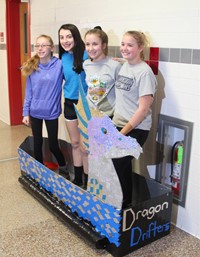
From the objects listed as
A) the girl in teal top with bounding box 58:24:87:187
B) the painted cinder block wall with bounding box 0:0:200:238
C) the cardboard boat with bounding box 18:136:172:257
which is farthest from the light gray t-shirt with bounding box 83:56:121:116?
the cardboard boat with bounding box 18:136:172:257

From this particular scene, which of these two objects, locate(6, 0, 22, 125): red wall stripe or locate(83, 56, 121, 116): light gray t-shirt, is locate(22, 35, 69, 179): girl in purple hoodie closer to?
locate(83, 56, 121, 116): light gray t-shirt

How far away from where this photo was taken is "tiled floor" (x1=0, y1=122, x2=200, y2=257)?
214 centimetres

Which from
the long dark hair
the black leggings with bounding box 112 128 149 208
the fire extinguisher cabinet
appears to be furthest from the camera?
the long dark hair

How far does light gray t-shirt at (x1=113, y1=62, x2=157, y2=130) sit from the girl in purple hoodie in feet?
2.24

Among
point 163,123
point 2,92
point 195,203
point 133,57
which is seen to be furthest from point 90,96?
point 2,92

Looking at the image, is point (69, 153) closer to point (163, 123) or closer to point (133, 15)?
point (163, 123)

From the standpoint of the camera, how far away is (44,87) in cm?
273

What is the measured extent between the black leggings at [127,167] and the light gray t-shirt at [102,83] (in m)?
0.24

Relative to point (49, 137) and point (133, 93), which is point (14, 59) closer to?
point (49, 137)

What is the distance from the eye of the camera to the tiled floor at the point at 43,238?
2137mm

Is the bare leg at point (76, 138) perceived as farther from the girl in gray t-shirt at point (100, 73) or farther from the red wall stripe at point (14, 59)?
the red wall stripe at point (14, 59)

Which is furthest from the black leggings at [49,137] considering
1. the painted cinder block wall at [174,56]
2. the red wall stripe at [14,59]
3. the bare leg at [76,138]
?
the red wall stripe at [14,59]

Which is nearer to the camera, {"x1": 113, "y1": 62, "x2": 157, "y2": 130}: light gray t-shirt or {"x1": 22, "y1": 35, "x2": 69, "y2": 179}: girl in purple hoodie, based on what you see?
{"x1": 113, "y1": 62, "x2": 157, "y2": 130}: light gray t-shirt

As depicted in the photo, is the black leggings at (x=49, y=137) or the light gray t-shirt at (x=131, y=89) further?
the black leggings at (x=49, y=137)
